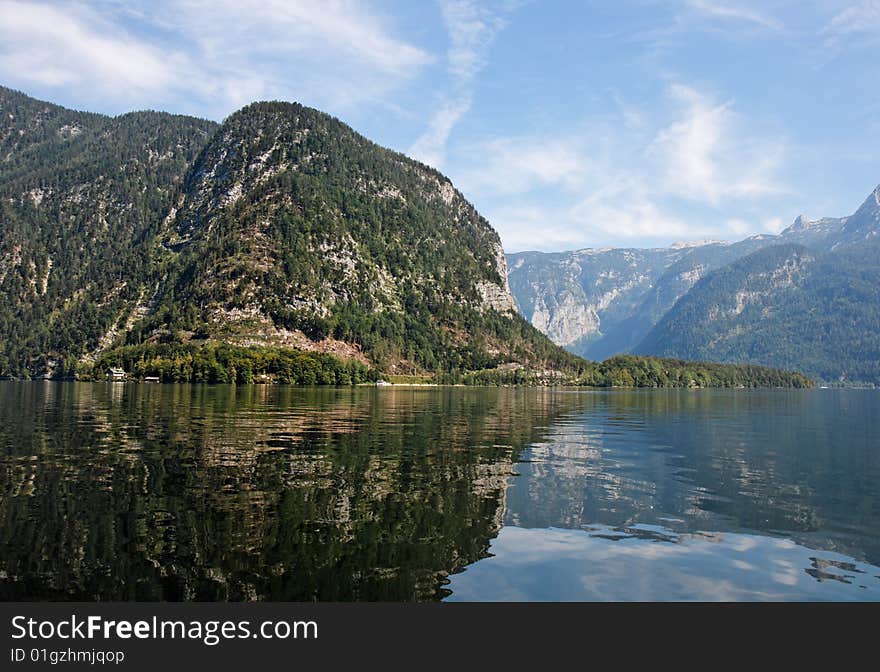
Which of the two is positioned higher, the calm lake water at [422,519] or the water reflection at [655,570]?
the calm lake water at [422,519]

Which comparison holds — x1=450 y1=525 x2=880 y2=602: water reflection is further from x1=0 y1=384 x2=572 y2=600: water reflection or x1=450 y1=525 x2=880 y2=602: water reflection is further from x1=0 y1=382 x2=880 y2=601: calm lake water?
x1=0 y1=384 x2=572 y2=600: water reflection

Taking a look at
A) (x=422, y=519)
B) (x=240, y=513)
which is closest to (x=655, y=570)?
(x=422, y=519)

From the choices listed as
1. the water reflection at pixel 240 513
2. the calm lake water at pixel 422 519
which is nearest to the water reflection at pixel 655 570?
the calm lake water at pixel 422 519

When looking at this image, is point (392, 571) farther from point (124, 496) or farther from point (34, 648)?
point (124, 496)

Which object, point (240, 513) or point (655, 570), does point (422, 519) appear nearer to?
point (240, 513)

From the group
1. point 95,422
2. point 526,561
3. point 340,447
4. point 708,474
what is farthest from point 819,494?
point 95,422

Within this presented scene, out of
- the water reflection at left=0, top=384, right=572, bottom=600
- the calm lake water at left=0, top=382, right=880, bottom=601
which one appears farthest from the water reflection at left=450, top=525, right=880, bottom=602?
the water reflection at left=0, top=384, right=572, bottom=600

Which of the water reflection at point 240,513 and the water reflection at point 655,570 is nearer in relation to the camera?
the water reflection at point 240,513

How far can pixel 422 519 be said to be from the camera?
3141 centimetres

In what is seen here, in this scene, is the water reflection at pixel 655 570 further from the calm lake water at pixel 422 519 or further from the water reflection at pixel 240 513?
the water reflection at pixel 240 513

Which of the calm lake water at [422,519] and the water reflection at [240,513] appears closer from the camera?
the water reflection at [240,513]

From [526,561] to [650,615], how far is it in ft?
21.0

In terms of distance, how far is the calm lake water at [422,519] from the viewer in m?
22.7

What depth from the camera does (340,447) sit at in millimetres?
56469
